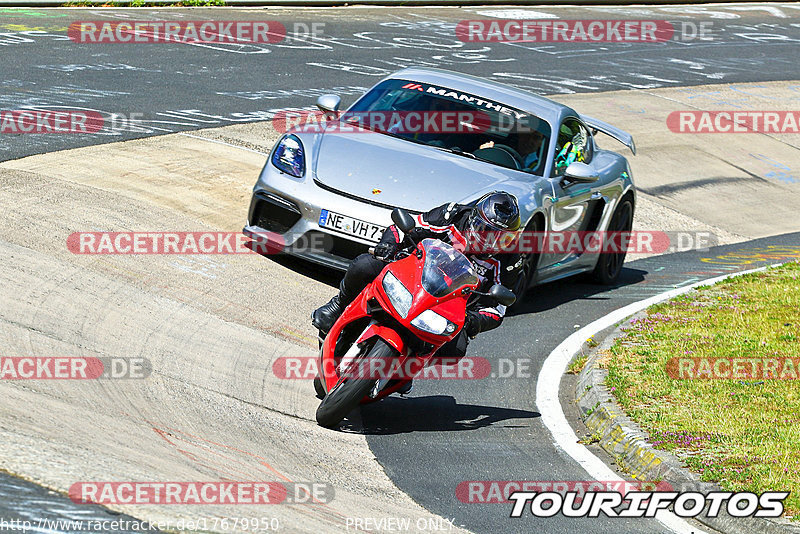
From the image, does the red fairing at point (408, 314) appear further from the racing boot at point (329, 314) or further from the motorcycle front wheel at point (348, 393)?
the racing boot at point (329, 314)

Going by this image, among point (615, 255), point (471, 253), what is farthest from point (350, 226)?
point (615, 255)

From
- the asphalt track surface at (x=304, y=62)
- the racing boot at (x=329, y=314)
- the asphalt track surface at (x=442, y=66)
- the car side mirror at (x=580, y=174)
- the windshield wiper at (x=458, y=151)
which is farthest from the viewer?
the asphalt track surface at (x=304, y=62)

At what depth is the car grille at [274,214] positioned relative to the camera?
927 cm

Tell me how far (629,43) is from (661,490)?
69.3 ft

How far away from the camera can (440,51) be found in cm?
2178

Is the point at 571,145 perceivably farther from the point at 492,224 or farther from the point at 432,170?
the point at 492,224

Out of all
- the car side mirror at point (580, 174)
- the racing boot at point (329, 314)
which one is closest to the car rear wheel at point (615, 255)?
the car side mirror at point (580, 174)

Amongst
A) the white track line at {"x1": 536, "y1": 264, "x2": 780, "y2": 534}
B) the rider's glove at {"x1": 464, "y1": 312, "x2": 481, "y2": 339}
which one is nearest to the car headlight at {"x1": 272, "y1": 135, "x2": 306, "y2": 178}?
the white track line at {"x1": 536, "y1": 264, "x2": 780, "y2": 534}

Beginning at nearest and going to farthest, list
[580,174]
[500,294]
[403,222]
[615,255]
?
[500,294], [403,222], [580,174], [615,255]

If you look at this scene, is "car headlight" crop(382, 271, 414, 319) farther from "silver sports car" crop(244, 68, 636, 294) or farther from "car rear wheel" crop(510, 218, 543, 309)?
"car rear wheel" crop(510, 218, 543, 309)

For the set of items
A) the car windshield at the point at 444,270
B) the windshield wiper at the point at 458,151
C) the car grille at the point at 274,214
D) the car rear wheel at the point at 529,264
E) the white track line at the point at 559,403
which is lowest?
the white track line at the point at 559,403

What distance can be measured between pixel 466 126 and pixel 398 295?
4.11 meters

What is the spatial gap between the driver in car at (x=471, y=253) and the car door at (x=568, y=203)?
2.92 meters

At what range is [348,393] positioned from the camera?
248 inches
